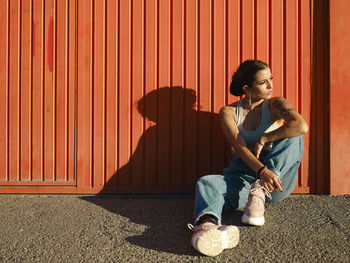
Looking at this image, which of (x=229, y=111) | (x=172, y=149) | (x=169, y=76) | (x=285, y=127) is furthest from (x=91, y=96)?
(x=285, y=127)

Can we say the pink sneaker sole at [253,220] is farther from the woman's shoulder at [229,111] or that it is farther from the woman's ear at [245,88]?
the woman's ear at [245,88]

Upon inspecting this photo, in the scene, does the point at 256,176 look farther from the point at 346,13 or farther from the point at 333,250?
the point at 346,13

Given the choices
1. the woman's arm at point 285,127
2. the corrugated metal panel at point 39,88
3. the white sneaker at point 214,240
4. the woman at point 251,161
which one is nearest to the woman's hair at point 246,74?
the woman at point 251,161

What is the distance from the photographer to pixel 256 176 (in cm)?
283

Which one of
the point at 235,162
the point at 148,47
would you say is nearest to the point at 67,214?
the point at 235,162

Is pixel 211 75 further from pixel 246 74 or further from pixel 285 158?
pixel 285 158

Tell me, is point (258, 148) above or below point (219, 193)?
above

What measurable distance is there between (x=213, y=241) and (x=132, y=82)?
1.99 m

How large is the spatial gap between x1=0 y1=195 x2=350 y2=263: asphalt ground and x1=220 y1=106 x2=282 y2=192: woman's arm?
355 millimetres

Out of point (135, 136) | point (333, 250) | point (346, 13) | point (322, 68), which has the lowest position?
point (333, 250)

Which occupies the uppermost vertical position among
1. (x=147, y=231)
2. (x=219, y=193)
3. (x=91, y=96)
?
(x=91, y=96)

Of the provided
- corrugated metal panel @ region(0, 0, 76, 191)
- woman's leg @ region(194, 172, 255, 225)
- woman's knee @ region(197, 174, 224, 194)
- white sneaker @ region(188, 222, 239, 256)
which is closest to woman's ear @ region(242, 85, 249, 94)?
woman's leg @ region(194, 172, 255, 225)

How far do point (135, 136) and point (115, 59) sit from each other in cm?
84

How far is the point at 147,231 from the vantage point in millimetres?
2549
